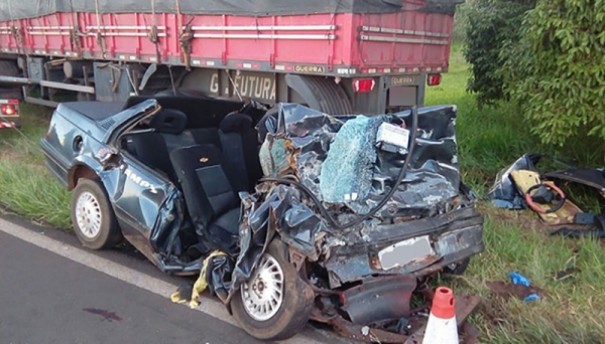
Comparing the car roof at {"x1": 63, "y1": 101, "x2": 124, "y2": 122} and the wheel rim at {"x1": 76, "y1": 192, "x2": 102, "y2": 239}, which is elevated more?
the car roof at {"x1": 63, "y1": 101, "x2": 124, "y2": 122}

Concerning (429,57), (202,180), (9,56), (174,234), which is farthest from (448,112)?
(9,56)

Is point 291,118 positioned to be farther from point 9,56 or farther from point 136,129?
point 9,56

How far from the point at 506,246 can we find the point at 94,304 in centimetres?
324

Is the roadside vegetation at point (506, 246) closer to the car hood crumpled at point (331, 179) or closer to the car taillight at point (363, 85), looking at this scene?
the car hood crumpled at point (331, 179)

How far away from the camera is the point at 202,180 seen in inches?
167

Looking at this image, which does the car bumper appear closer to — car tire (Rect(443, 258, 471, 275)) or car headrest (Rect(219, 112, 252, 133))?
car tire (Rect(443, 258, 471, 275))

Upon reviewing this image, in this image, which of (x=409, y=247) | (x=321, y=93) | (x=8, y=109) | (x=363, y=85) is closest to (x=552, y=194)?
(x=363, y=85)

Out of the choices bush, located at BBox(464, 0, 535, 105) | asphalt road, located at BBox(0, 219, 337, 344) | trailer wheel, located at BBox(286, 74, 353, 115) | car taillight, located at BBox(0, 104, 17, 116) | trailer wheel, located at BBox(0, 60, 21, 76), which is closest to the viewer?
asphalt road, located at BBox(0, 219, 337, 344)

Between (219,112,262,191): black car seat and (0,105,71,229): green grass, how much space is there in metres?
1.73

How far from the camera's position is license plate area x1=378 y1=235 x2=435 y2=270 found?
3.30 m

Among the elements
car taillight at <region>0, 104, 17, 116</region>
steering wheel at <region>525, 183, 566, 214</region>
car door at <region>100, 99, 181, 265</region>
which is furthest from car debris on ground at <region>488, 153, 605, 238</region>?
car taillight at <region>0, 104, 17, 116</region>

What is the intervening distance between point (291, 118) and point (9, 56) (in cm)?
1186

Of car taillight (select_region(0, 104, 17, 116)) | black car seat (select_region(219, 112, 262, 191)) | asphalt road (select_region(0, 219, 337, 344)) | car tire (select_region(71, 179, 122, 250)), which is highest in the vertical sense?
black car seat (select_region(219, 112, 262, 191))

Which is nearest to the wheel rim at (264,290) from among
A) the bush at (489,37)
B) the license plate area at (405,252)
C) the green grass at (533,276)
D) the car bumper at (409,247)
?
the car bumper at (409,247)
